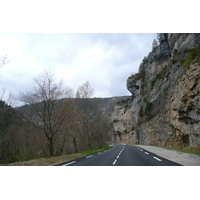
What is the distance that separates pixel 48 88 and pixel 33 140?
11231 millimetres

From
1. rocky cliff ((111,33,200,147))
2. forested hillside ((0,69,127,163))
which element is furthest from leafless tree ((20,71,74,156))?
rocky cliff ((111,33,200,147))

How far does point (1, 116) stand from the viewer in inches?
790

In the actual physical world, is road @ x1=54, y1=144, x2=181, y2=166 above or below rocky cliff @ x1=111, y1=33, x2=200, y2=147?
below

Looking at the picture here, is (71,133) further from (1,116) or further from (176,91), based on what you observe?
(176,91)

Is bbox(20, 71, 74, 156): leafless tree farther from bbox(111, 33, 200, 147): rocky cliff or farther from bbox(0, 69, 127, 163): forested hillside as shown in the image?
bbox(111, 33, 200, 147): rocky cliff

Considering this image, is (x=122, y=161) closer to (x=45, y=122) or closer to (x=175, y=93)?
(x=45, y=122)

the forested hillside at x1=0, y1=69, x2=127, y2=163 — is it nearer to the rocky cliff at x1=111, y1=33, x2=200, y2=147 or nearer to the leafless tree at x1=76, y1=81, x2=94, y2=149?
the leafless tree at x1=76, y1=81, x2=94, y2=149

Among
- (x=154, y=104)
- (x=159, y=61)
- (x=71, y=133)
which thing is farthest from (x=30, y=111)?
(x=159, y=61)

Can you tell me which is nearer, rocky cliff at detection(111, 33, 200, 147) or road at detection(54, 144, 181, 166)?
road at detection(54, 144, 181, 166)

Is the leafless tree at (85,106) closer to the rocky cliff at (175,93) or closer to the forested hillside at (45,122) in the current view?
the forested hillside at (45,122)

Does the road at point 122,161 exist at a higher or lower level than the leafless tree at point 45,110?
lower

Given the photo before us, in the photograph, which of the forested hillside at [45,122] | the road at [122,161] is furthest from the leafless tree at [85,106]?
the road at [122,161]

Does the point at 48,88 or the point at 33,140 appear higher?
the point at 48,88

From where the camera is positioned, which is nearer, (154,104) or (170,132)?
(170,132)
